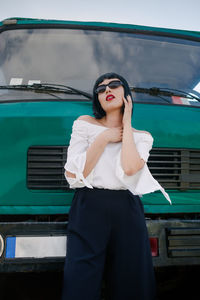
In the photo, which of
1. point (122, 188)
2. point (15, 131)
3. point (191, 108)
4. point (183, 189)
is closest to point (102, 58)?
point (191, 108)

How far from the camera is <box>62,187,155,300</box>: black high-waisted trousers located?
5.02ft

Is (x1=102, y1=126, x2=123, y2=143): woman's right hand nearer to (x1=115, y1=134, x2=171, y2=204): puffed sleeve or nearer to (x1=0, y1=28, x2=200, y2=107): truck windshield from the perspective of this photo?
(x1=115, y1=134, x2=171, y2=204): puffed sleeve

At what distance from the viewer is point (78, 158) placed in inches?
60.3

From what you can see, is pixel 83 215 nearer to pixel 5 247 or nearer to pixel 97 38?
pixel 5 247

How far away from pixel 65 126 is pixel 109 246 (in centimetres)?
82

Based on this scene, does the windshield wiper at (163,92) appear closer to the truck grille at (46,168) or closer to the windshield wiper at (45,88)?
the windshield wiper at (45,88)

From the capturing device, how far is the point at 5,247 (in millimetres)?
1784

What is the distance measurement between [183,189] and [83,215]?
0.88 meters

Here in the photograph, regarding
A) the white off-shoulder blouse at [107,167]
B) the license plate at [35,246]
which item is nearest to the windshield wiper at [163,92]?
the white off-shoulder blouse at [107,167]

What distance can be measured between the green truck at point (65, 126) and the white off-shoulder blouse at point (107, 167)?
388mm

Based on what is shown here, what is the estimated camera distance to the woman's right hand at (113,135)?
61.6 inches

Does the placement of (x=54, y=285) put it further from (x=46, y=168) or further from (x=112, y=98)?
(x=112, y=98)

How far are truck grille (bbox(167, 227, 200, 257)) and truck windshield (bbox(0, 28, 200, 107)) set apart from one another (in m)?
1.02

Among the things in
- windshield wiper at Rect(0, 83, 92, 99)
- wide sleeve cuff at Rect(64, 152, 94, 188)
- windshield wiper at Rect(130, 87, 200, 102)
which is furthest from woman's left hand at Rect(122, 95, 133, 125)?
windshield wiper at Rect(130, 87, 200, 102)
